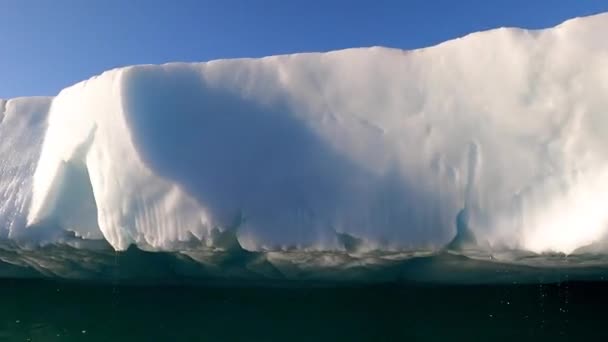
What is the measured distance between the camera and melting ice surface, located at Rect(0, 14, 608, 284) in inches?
75.5

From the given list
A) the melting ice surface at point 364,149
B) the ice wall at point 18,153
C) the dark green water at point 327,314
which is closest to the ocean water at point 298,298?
the dark green water at point 327,314

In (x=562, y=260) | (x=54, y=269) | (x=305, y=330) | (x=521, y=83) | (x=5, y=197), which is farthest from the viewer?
(x=54, y=269)

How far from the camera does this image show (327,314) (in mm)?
3494

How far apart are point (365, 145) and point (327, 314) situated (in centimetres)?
173

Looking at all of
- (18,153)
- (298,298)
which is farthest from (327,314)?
(18,153)

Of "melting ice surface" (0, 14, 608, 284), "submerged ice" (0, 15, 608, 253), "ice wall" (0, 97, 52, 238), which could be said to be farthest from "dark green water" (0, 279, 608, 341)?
"submerged ice" (0, 15, 608, 253)

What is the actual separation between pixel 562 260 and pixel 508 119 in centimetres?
84

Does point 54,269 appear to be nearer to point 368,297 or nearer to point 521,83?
point 368,297

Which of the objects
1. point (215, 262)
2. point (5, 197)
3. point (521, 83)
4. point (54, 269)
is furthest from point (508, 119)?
point (54, 269)

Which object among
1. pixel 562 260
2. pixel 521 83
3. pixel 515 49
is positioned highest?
pixel 515 49

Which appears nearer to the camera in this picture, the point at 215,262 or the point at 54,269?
the point at 215,262

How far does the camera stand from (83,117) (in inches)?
103

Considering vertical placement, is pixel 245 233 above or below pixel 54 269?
above

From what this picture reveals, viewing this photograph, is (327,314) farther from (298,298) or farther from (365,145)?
(365,145)
